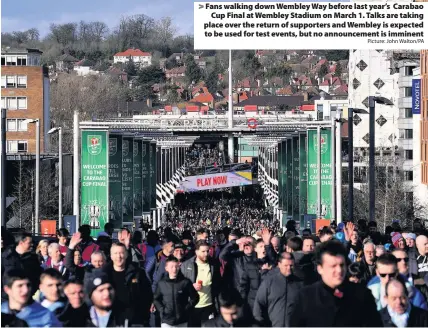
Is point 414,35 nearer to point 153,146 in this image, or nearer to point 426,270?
point 426,270

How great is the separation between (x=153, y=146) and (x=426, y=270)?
129 ft

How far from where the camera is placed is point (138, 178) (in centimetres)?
4650

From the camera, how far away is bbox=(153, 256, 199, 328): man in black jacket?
15680mm

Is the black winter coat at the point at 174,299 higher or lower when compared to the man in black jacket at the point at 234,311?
lower

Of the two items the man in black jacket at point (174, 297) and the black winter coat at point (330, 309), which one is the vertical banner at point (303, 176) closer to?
the man in black jacket at point (174, 297)

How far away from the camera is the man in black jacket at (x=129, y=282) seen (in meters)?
15.5

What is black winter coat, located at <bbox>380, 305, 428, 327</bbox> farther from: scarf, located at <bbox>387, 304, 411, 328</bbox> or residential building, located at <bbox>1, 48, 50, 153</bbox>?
residential building, located at <bbox>1, 48, 50, 153</bbox>

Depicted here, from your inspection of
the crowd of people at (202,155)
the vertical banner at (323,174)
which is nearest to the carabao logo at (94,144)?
the vertical banner at (323,174)

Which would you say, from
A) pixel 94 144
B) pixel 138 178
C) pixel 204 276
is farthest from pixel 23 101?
pixel 204 276

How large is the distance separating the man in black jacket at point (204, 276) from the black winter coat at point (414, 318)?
17.0ft

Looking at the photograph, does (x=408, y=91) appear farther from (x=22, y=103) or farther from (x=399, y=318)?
(x=399, y=318)

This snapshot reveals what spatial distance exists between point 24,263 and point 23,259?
0.21 meters

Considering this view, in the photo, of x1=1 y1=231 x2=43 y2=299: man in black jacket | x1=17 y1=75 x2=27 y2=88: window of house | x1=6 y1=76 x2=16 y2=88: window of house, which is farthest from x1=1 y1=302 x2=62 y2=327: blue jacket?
x1=17 y1=75 x2=27 y2=88: window of house

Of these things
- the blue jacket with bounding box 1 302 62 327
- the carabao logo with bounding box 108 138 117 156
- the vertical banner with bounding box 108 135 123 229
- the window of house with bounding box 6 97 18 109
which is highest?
the window of house with bounding box 6 97 18 109
